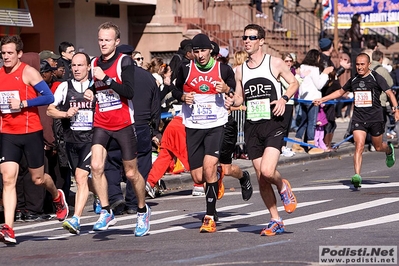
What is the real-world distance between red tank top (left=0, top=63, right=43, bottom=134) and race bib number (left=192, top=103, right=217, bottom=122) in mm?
1825

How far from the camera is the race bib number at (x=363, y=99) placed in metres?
15.6

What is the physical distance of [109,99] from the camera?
1069cm

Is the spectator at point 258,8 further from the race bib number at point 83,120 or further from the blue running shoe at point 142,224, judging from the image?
the blue running shoe at point 142,224

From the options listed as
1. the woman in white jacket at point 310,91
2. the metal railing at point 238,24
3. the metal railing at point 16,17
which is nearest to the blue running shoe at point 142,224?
the woman in white jacket at point 310,91

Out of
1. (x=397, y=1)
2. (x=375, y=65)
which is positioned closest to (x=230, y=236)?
(x=375, y=65)

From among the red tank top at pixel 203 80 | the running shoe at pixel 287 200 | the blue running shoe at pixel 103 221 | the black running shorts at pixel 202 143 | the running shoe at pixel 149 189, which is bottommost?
the running shoe at pixel 149 189

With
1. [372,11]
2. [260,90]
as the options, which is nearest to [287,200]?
[260,90]

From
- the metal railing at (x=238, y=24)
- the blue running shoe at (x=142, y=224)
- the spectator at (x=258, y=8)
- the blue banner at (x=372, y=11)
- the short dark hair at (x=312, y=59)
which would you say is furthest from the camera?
the blue banner at (x=372, y=11)

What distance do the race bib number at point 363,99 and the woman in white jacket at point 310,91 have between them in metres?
5.68

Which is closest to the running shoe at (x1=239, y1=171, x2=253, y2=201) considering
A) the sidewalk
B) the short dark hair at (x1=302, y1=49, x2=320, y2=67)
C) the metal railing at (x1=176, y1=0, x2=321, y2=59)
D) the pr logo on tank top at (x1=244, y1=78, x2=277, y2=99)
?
the pr logo on tank top at (x1=244, y1=78, x2=277, y2=99)

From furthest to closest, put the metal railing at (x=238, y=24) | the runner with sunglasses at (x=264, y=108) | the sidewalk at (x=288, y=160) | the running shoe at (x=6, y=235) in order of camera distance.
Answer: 1. the metal railing at (x=238, y=24)
2. the sidewalk at (x=288, y=160)
3. the runner with sunglasses at (x=264, y=108)
4. the running shoe at (x=6, y=235)

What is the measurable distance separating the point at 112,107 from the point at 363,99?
5979mm

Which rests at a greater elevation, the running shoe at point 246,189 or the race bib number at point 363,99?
the race bib number at point 363,99

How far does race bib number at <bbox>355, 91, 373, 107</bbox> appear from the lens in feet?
51.1
